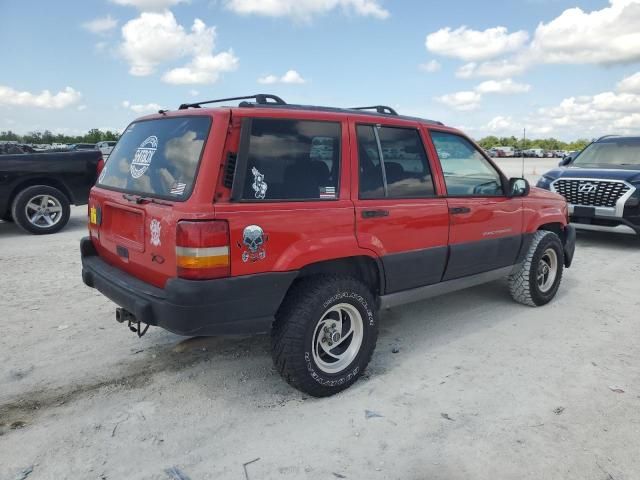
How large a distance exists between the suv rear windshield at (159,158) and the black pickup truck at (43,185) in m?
5.58

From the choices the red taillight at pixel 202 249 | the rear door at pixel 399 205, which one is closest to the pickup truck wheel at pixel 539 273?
the rear door at pixel 399 205

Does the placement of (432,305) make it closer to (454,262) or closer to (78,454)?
(454,262)

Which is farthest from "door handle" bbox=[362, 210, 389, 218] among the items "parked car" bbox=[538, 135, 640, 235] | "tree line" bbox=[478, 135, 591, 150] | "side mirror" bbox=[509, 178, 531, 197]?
"tree line" bbox=[478, 135, 591, 150]

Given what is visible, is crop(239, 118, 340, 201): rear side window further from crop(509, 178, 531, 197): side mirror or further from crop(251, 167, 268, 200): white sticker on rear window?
crop(509, 178, 531, 197): side mirror

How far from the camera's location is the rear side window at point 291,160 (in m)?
2.84

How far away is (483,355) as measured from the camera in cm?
379

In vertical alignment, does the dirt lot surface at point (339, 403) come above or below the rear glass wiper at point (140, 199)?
below

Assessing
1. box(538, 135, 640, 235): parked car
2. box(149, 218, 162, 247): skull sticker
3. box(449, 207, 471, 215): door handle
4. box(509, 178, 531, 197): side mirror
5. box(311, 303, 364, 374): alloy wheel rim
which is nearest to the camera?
box(149, 218, 162, 247): skull sticker

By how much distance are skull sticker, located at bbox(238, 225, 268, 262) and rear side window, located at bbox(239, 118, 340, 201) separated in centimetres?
19

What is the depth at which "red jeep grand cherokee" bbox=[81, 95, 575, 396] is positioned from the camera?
270 cm

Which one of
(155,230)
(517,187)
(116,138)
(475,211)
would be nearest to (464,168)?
(475,211)

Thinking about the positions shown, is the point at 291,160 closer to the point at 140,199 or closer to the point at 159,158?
the point at 159,158

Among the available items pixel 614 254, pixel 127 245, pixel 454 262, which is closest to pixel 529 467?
pixel 454 262

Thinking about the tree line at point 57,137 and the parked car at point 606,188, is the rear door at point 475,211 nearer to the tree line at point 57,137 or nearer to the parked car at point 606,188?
the parked car at point 606,188
